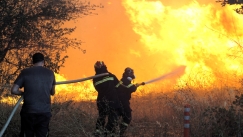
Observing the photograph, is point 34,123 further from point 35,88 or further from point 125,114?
point 125,114

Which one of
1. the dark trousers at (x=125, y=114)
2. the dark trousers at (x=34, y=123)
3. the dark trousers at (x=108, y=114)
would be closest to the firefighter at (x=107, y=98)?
the dark trousers at (x=108, y=114)

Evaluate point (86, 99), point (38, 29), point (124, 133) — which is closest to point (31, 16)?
point (38, 29)

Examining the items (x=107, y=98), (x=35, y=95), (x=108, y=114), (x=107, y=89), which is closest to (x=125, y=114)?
(x=108, y=114)

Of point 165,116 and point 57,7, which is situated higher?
point 57,7

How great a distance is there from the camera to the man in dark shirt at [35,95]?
7234 millimetres

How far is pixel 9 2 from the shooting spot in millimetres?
13938

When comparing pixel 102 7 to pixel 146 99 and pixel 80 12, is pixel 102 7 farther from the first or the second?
pixel 146 99

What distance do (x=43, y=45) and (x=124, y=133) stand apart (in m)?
5.38

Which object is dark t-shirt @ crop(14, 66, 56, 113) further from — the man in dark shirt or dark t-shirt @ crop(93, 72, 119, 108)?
dark t-shirt @ crop(93, 72, 119, 108)

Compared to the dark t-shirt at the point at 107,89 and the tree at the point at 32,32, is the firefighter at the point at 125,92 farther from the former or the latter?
the tree at the point at 32,32

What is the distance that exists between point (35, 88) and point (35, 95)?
110 mm

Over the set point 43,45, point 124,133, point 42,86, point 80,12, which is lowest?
point 124,133

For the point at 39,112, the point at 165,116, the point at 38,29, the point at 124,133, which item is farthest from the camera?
the point at 38,29

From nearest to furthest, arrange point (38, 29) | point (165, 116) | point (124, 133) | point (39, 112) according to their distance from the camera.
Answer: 1. point (39, 112)
2. point (124, 133)
3. point (165, 116)
4. point (38, 29)
